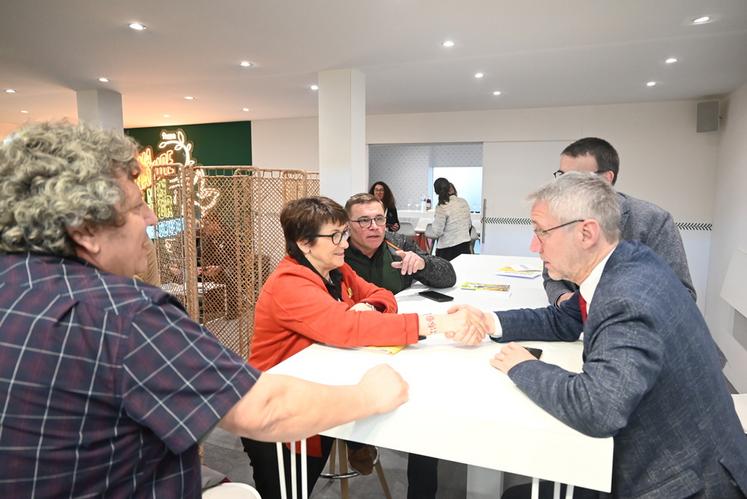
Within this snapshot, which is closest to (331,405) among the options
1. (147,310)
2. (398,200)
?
(147,310)

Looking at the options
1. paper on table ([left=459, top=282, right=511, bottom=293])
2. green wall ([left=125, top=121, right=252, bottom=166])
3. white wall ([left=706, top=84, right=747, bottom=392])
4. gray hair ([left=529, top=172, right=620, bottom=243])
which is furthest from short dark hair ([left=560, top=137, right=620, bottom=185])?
green wall ([left=125, top=121, right=252, bottom=166])

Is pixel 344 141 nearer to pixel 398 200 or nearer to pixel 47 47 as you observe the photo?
pixel 47 47

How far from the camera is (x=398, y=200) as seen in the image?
9.13 m

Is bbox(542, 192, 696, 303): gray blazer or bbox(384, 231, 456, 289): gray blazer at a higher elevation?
bbox(542, 192, 696, 303): gray blazer

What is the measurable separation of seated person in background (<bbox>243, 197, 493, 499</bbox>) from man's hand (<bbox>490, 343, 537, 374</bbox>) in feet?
0.62

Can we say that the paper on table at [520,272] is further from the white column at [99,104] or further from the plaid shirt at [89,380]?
the white column at [99,104]

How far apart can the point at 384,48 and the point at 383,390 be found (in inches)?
140

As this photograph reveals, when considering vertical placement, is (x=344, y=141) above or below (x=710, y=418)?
above

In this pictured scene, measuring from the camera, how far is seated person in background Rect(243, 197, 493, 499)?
4.44 ft

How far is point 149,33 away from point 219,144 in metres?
5.09

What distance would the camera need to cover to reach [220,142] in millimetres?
8531

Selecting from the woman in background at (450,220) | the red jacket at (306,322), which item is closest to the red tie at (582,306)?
the red jacket at (306,322)

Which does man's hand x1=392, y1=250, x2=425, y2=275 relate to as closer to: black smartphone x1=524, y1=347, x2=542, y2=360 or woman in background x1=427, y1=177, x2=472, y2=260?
black smartphone x1=524, y1=347, x2=542, y2=360

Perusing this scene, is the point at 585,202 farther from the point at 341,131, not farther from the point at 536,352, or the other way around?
the point at 341,131
